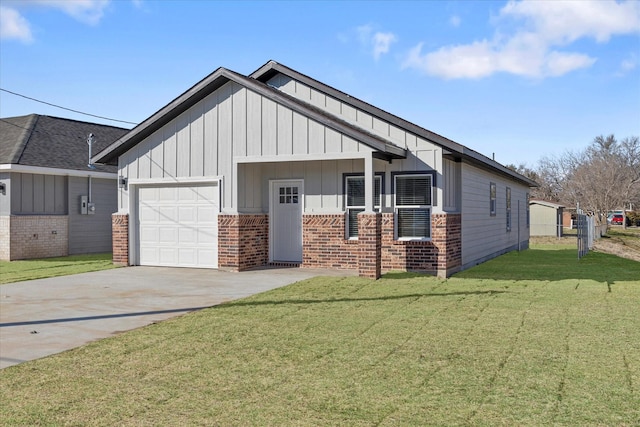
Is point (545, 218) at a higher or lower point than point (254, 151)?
lower

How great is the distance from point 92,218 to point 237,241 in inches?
416

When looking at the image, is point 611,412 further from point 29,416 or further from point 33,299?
point 33,299

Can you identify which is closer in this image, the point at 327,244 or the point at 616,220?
the point at 327,244

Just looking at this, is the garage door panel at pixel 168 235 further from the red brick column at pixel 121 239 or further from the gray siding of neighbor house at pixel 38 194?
the gray siding of neighbor house at pixel 38 194

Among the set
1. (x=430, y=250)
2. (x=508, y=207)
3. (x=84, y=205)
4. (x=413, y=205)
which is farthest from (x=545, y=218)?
(x=84, y=205)

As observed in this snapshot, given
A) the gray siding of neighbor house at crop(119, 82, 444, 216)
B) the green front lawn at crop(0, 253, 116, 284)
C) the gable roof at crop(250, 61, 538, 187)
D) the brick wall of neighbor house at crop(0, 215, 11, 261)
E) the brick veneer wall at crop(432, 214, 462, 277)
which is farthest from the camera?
the brick wall of neighbor house at crop(0, 215, 11, 261)

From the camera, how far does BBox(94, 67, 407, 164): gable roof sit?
12.7m

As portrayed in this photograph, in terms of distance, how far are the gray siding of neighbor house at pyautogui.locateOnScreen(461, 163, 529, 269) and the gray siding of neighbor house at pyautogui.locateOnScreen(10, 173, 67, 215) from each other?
1481 centimetres

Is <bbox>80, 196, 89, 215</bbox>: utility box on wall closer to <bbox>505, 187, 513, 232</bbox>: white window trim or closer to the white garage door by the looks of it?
the white garage door

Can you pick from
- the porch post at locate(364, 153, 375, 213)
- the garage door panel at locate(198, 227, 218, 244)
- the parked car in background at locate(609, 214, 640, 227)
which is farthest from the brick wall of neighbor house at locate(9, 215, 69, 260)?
the parked car in background at locate(609, 214, 640, 227)

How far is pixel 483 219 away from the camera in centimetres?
1762

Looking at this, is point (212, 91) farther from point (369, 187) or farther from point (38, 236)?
point (38, 236)

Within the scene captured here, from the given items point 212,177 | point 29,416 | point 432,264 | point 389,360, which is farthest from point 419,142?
point 29,416

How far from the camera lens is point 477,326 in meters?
7.71
